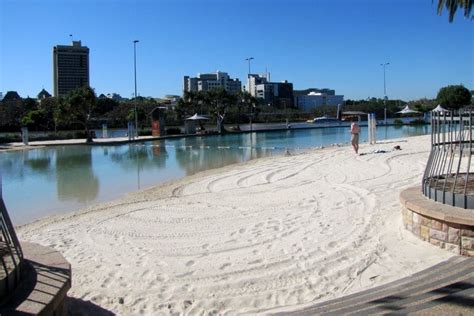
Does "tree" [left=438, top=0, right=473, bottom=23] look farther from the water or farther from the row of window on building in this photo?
the row of window on building

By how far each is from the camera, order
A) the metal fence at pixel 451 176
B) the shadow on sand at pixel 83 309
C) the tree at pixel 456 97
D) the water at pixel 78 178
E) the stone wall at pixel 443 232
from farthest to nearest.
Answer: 1. the tree at pixel 456 97
2. the water at pixel 78 178
3. the metal fence at pixel 451 176
4. the stone wall at pixel 443 232
5. the shadow on sand at pixel 83 309

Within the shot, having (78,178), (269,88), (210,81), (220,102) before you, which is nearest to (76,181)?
(78,178)

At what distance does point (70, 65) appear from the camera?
109 meters

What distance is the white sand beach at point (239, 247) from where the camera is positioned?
5.23 metres

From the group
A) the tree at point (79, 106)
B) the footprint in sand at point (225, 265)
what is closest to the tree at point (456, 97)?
the tree at point (79, 106)

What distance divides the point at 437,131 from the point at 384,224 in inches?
72.6

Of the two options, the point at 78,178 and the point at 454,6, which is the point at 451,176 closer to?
the point at 454,6

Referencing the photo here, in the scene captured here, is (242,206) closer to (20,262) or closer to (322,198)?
(322,198)

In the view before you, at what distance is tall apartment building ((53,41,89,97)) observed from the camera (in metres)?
103

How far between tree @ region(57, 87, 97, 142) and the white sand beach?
3452cm

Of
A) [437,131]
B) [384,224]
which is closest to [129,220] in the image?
[384,224]

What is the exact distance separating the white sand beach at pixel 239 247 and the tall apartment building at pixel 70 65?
9989 centimetres

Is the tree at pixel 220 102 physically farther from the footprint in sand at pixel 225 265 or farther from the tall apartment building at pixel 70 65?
the tall apartment building at pixel 70 65

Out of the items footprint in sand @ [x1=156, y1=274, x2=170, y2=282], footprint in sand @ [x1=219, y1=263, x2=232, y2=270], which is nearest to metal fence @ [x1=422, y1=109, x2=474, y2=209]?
footprint in sand @ [x1=219, y1=263, x2=232, y2=270]
